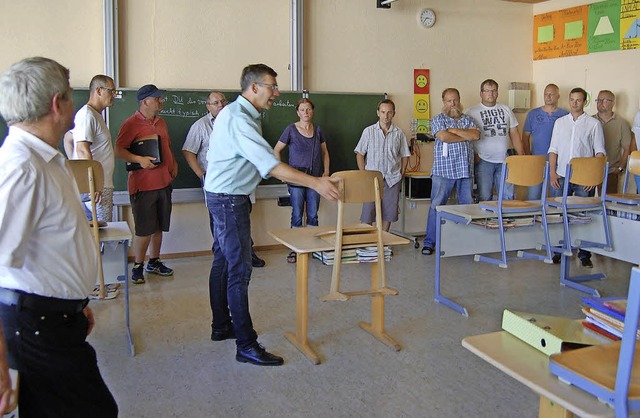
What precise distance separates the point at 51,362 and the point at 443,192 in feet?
16.1

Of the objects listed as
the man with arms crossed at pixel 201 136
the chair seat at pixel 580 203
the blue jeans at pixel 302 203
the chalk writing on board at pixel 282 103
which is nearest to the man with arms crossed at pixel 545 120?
the chair seat at pixel 580 203

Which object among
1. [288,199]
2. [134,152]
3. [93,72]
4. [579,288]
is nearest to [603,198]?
[579,288]

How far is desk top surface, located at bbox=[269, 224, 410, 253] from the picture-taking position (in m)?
3.29

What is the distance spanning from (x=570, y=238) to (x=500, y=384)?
6.42ft

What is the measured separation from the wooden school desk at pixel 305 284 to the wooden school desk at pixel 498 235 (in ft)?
2.49

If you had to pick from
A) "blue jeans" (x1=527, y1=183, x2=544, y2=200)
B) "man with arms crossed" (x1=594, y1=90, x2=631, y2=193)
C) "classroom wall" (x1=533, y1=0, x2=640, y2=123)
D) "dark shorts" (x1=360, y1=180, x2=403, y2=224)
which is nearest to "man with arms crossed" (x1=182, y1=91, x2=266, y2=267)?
"dark shorts" (x1=360, y1=180, x2=403, y2=224)

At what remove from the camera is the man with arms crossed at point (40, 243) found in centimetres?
147

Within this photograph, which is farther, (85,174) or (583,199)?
(583,199)

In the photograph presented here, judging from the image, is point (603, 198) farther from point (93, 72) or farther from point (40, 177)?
point (93, 72)

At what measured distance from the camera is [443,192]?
603 cm

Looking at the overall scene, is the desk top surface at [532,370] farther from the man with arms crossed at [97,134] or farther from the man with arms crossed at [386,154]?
the man with arms crossed at [386,154]

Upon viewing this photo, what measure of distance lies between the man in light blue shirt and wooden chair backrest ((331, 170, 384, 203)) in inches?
4.5

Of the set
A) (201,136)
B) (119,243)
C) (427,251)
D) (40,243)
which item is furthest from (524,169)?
(40,243)

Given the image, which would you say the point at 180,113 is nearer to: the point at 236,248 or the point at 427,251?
the point at 427,251
